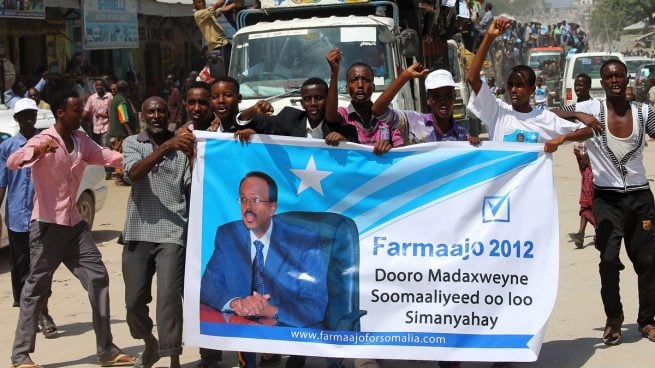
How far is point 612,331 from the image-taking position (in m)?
Answer: 6.98

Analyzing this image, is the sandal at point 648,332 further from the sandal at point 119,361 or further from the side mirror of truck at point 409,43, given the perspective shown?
the side mirror of truck at point 409,43

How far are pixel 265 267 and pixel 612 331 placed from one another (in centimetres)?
229

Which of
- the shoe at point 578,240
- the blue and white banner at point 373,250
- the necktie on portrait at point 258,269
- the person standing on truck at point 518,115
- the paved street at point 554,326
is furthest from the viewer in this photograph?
the shoe at point 578,240

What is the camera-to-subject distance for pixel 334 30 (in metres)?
12.5

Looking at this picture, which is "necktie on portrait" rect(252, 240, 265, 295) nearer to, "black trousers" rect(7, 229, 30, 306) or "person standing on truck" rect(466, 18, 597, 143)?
"person standing on truck" rect(466, 18, 597, 143)

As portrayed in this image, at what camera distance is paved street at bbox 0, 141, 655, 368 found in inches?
268

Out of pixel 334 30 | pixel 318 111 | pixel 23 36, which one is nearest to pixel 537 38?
pixel 23 36

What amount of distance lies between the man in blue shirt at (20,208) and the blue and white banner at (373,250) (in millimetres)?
2193

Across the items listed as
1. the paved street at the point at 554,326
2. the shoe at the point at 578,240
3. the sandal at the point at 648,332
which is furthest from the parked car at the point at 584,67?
the sandal at the point at 648,332

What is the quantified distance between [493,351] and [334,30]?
6949mm

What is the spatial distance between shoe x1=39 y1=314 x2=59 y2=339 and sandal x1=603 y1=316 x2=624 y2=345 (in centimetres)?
388

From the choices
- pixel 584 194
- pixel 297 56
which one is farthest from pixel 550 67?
pixel 584 194

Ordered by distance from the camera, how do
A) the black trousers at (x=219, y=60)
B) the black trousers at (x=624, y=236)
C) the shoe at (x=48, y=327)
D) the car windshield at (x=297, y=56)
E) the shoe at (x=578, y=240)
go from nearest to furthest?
1. the black trousers at (x=624, y=236)
2. the shoe at (x=48, y=327)
3. the shoe at (x=578, y=240)
4. the car windshield at (x=297, y=56)
5. the black trousers at (x=219, y=60)

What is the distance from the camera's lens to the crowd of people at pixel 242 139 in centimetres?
634
